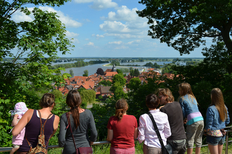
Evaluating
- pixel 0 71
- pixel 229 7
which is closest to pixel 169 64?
pixel 229 7

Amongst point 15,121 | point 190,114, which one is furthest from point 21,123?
point 190,114

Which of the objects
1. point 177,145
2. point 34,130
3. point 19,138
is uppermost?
point 34,130

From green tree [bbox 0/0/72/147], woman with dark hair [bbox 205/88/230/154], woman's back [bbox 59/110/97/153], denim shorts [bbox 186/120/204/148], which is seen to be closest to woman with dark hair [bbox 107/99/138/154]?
woman's back [bbox 59/110/97/153]

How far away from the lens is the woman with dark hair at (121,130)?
254 cm

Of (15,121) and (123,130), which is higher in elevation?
(15,121)

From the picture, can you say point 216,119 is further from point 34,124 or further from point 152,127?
point 34,124

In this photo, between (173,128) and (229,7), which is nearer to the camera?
(173,128)

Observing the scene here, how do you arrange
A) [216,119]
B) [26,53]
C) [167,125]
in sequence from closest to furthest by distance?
[167,125], [216,119], [26,53]

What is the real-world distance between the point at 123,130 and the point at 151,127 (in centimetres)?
38

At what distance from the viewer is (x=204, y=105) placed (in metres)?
10.5

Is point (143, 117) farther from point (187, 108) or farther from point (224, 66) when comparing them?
point (224, 66)

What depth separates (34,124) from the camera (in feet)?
7.57

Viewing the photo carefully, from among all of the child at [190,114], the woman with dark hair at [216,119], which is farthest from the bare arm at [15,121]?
the woman with dark hair at [216,119]

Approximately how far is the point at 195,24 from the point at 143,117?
1025 cm
